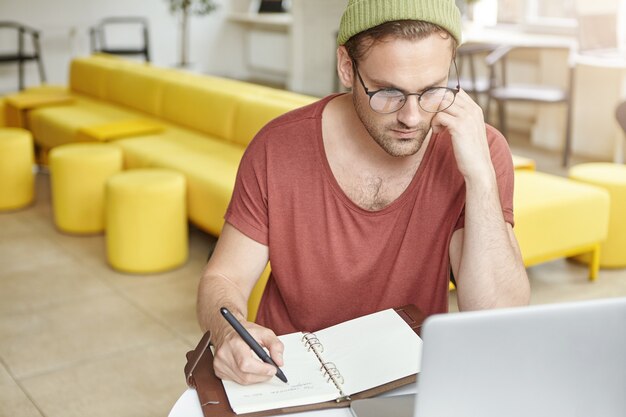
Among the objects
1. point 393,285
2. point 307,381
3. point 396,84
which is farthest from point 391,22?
point 307,381

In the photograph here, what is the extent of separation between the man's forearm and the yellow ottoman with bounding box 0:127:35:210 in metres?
4.13

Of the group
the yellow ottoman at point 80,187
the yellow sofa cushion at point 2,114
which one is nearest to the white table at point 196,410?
the yellow ottoman at point 80,187

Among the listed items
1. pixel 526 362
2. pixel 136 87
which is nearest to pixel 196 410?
pixel 526 362

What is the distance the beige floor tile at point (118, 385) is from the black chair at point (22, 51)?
267 inches

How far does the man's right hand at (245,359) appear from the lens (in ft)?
4.00

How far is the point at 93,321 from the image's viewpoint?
3.45m

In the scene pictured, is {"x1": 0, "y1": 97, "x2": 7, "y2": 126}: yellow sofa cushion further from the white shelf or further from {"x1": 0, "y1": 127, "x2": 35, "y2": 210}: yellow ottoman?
the white shelf

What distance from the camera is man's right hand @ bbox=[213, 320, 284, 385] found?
1219mm

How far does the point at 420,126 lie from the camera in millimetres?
1449

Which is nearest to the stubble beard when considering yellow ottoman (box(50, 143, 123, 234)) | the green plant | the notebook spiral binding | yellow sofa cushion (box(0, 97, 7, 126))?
the notebook spiral binding

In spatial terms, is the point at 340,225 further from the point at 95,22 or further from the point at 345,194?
the point at 95,22

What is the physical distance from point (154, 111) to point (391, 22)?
15.3ft

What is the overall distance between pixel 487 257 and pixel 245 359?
0.55 metres

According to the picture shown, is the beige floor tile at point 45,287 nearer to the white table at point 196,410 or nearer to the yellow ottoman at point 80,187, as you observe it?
the yellow ottoman at point 80,187
